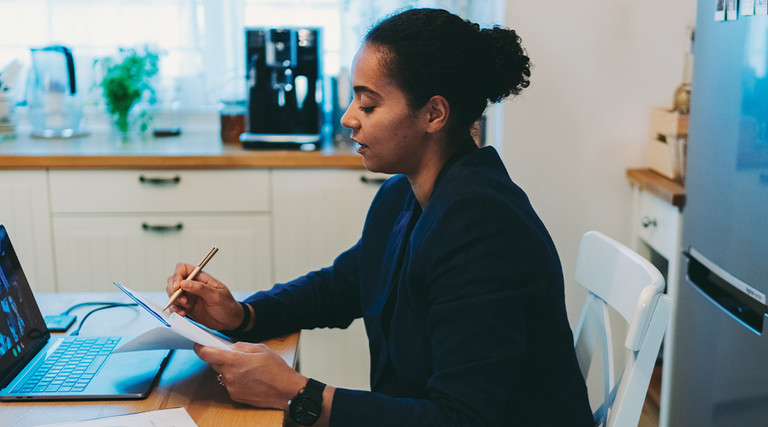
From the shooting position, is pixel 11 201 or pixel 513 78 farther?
pixel 11 201

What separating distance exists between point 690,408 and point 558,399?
3.03ft

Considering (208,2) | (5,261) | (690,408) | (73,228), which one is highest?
(208,2)

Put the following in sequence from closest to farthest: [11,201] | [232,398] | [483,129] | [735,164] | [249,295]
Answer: [232,398] < [249,295] < [735,164] < [11,201] < [483,129]

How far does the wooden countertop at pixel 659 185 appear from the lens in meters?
2.10

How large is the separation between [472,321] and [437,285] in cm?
8

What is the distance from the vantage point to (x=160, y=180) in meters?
2.58

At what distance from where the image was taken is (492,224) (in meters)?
1.11

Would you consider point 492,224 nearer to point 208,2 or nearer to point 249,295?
point 249,295

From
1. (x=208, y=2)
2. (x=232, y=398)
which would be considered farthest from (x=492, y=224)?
(x=208, y=2)

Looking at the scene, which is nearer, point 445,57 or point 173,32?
point 445,57

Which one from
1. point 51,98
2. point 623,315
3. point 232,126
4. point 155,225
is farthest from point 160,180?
point 623,315

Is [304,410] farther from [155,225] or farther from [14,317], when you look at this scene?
[155,225]

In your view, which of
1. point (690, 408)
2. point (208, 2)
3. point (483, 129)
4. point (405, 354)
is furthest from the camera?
point (208, 2)

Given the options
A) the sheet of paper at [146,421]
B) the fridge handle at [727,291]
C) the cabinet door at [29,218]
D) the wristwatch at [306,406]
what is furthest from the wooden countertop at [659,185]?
the cabinet door at [29,218]
